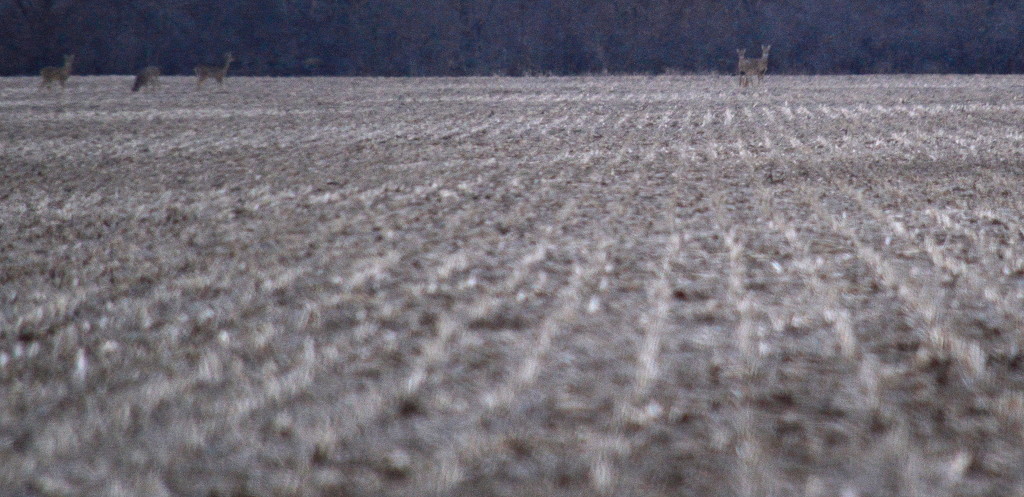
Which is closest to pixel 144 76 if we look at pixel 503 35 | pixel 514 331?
pixel 503 35

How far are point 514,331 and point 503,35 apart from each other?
30.9 metres

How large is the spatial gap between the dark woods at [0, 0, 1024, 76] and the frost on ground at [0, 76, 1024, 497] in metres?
26.1

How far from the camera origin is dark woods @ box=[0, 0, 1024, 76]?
3162 centimetres

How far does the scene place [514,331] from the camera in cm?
281

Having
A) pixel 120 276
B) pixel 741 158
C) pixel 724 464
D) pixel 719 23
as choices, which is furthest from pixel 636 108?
pixel 719 23

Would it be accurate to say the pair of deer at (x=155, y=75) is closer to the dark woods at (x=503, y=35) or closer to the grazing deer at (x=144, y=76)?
the grazing deer at (x=144, y=76)

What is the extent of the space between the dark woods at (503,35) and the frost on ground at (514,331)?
26.1 m

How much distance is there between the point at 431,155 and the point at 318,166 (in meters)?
0.97

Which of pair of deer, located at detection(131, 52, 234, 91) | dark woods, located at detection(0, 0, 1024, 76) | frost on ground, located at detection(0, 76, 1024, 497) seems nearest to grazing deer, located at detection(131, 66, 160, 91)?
pair of deer, located at detection(131, 52, 234, 91)

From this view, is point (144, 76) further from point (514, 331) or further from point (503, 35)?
point (514, 331)

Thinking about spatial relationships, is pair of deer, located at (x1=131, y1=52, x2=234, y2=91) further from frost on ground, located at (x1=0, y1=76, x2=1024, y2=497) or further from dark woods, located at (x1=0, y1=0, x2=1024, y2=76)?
frost on ground, located at (x1=0, y1=76, x2=1024, y2=497)

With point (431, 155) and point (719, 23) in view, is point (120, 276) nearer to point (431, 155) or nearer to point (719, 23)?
point (431, 155)

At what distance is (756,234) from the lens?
4.23 metres

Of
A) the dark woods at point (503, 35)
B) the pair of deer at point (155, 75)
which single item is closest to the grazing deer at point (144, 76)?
the pair of deer at point (155, 75)
